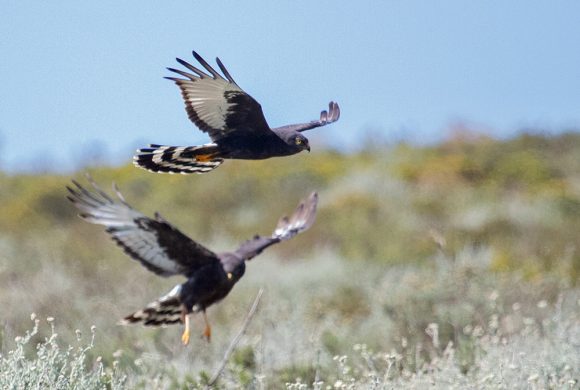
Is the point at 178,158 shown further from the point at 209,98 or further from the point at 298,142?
the point at 298,142

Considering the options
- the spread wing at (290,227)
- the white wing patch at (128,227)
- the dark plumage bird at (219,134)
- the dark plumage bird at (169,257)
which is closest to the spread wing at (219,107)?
the dark plumage bird at (219,134)

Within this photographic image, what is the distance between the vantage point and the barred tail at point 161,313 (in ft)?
20.7

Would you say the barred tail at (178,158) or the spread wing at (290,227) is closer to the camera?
the spread wing at (290,227)

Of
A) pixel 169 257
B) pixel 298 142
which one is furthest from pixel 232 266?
pixel 298 142

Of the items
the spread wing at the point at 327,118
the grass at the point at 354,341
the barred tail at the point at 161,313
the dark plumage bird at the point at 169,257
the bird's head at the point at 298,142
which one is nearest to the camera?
the dark plumage bird at the point at 169,257

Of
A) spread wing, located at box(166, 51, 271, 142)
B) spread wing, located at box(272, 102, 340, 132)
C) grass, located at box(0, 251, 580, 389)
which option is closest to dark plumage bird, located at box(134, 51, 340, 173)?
spread wing, located at box(166, 51, 271, 142)

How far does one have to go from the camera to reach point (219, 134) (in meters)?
7.48

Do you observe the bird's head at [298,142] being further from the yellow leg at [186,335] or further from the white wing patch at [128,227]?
the yellow leg at [186,335]

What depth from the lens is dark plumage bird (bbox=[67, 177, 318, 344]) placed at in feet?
19.3

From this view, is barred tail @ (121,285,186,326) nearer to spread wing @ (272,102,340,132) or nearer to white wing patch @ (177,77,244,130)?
white wing patch @ (177,77,244,130)

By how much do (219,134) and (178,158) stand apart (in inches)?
12.0

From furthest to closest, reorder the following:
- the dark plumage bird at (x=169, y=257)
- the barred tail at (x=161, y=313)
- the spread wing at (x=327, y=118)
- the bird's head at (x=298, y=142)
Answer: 1. the spread wing at (x=327, y=118)
2. the bird's head at (x=298, y=142)
3. the barred tail at (x=161, y=313)
4. the dark plumage bird at (x=169, y=257)

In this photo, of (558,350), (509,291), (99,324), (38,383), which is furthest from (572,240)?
(38,383)

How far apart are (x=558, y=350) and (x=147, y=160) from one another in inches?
109
